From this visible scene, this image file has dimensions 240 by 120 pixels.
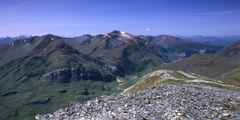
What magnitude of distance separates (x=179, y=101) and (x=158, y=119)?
31.1 ft

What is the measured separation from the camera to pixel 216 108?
28000mm

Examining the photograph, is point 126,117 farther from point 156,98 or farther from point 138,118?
point 156,98

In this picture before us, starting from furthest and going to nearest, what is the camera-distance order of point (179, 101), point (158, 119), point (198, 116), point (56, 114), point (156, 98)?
point (156, 98) → point (179, 101) → point (56, 114) → point (198, 116) → point (158, 119)

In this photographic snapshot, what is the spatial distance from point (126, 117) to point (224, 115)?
14.6 metres

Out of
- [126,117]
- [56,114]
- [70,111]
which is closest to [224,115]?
[126,117]

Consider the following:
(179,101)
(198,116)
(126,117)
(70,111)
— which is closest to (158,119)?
(126,117)

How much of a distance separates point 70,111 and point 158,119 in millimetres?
14131

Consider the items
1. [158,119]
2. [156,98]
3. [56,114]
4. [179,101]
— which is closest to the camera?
[158,119]

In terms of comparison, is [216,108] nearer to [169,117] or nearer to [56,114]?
[169,117]

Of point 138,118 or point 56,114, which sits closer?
point 138,118

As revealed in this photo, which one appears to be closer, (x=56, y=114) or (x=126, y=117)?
(x=126, y=117)

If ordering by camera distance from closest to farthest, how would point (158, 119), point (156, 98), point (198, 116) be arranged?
point (158, 119) → point (198, 116) → point (156, 98)

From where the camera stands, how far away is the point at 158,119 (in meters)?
22.4

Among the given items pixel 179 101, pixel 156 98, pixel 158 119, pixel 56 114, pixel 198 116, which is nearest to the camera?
pixel 158 119
